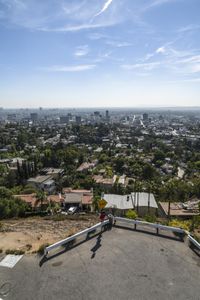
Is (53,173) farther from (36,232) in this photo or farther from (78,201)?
(36,232)

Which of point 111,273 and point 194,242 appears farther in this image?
point 194,242

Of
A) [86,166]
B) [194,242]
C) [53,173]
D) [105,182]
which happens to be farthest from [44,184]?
[194,242]

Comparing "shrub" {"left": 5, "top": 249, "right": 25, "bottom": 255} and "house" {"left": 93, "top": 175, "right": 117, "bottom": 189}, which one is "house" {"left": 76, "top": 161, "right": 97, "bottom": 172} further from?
"shrub" {"left": 5, "top": 249, "right": 25, "bottom": 255}

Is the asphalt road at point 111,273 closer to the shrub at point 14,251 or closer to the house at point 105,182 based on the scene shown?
the shrub at point 14,251

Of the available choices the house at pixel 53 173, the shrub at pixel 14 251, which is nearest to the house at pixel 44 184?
the house at pixel 53 173

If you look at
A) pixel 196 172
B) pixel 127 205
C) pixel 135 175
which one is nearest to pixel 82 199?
pixel 127 205

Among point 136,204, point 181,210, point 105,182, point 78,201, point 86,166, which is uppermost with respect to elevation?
point 136,204

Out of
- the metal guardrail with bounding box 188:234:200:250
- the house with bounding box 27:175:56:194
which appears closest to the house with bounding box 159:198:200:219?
the metal guardrail with bounding box 188:234:200:250

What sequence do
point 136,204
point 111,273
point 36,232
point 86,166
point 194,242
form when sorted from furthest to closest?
point 86,166 → point 136,204 → point 36,232 → point 194,242 → point 111,273
